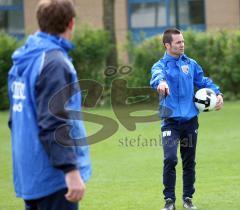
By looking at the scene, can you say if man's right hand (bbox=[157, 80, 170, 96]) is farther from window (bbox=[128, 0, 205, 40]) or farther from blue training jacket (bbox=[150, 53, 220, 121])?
window (bbox=[128, 0, 205, 40])

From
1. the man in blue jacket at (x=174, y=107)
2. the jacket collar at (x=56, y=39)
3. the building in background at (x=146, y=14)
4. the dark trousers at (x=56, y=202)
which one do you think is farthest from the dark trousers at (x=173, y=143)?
the building in background at (x=146, y=14)

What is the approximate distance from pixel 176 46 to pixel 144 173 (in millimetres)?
3421

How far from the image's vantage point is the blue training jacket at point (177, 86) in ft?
25.7

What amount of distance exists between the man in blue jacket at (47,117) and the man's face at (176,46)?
143 inches

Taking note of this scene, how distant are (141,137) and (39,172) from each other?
1125 cm

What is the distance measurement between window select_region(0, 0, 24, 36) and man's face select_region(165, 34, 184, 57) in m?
30.9

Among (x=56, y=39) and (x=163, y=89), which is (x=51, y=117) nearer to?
(x=56, y=39)

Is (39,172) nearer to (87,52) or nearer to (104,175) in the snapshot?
(104,175)

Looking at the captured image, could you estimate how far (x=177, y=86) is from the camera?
7.88m

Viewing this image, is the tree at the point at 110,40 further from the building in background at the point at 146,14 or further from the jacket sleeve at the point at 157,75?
the jacket sleeve at the point at 157,75

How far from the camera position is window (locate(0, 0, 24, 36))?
38031 millimetres

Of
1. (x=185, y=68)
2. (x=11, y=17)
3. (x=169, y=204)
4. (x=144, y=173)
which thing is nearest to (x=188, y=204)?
(x=169, y=204)

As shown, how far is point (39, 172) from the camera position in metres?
4.30

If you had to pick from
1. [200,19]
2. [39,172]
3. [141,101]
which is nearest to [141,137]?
[141,101]
